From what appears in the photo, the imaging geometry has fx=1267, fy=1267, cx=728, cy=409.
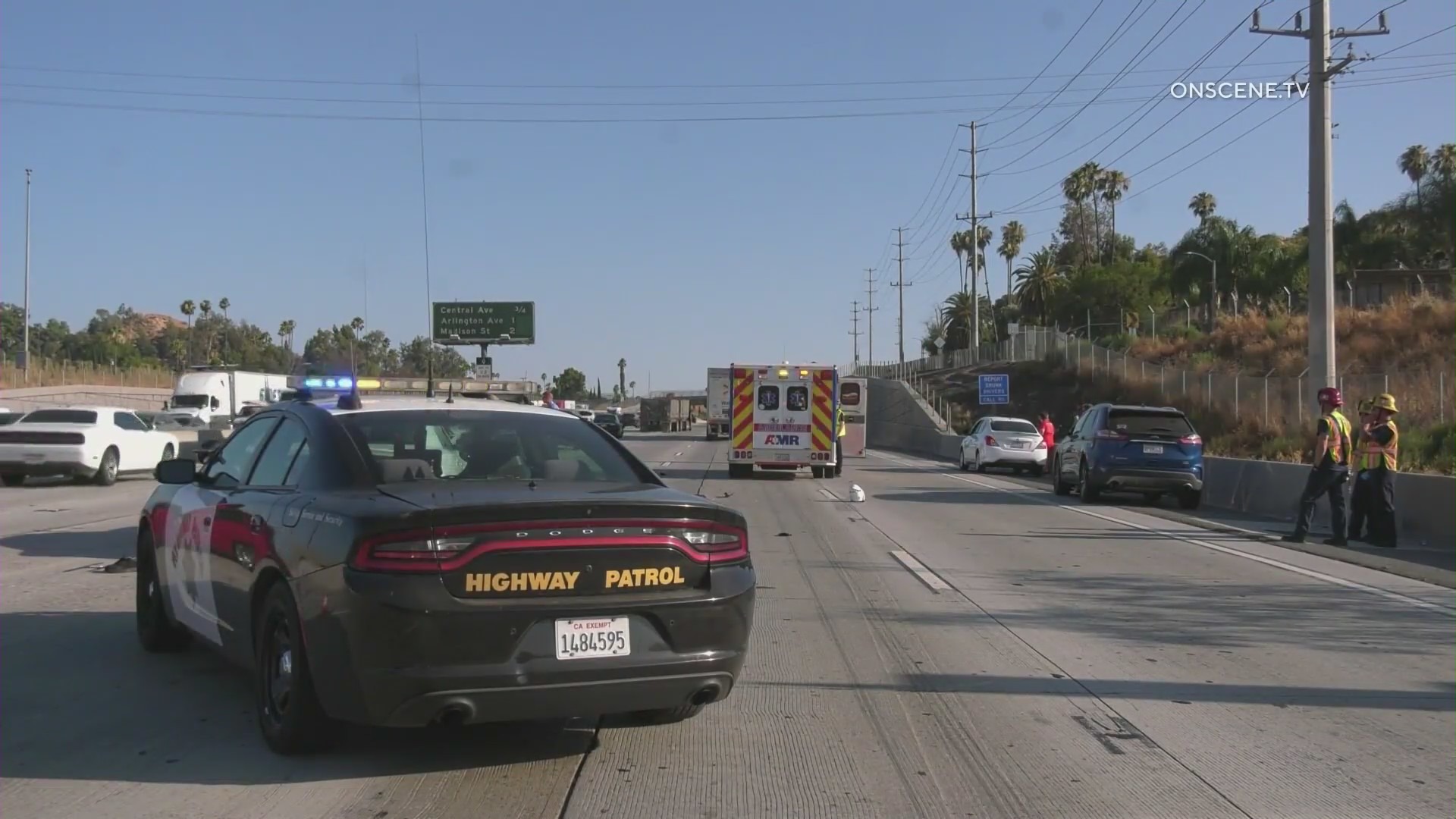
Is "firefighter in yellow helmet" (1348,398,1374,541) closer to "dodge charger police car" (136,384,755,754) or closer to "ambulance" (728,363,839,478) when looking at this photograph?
"dodge charger police car" (136,384,755,754)

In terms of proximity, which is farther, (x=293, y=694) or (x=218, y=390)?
(x=218, y=390)

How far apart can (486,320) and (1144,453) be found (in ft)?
143

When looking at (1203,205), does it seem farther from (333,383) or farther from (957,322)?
(333,383)

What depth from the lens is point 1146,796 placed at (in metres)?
5.42

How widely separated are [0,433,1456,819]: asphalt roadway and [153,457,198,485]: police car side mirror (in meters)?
1.14

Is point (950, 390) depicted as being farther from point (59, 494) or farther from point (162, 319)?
point (162, 319)

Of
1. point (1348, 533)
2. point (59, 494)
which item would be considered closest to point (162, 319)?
point (59, 494)

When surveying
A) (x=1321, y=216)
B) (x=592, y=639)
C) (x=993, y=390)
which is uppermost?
(x=1321, y=216)

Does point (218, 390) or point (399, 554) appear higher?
point (218, 390)

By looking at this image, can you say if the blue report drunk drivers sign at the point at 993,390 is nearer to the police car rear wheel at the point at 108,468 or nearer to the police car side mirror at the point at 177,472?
the police car rear wheel at the point at 108,468

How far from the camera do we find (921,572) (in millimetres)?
12453

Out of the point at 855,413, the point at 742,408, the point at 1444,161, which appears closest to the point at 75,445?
the point at 742,408

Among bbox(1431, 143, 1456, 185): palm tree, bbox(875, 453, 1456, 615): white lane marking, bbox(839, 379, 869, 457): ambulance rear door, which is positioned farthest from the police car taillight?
bbox(1431, 143, 1456, 185): palm tree

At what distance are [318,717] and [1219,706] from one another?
4.74 meters
